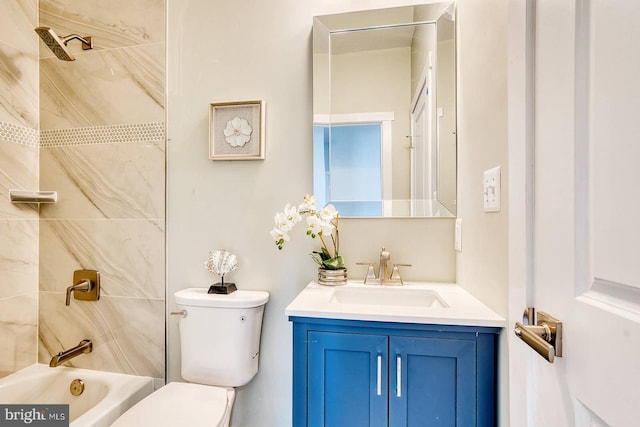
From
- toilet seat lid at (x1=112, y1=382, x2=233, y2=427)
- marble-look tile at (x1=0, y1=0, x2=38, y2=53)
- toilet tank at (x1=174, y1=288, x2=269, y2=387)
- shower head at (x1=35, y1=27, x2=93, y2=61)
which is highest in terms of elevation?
marble-look tile at (x1=0, y1=0, x2=38, y2=53)

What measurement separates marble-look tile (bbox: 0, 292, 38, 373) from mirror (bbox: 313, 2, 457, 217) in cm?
163

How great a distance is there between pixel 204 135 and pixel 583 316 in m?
1.53

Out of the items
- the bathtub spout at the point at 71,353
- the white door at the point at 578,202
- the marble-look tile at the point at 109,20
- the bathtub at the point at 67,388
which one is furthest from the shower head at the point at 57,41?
the white door at the point at 578,202

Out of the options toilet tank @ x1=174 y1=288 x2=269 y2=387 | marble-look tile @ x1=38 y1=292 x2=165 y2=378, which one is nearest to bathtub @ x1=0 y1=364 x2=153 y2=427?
marble-look tile @ x1=38 y1=292 x2=165 y2=378

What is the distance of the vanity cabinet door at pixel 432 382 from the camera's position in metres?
0.87

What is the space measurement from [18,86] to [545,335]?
2.36m

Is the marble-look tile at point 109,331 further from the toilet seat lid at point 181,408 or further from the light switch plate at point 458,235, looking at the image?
the light switch plate at point 458,235

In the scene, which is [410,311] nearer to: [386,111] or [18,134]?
[386,111]

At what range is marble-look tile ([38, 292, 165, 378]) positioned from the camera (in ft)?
5.06

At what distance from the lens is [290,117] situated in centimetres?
143

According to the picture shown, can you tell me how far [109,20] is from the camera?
5.21ft

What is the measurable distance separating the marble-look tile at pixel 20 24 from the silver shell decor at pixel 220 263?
1.48 m

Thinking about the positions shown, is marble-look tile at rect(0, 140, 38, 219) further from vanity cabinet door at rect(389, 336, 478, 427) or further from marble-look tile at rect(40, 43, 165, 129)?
vanity cabinet door at rect(389, 336, 478, 427)

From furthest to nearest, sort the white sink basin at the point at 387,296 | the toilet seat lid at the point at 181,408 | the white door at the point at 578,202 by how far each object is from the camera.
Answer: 1. the white sink basin at the point at 387,296
2. the toilet seat lid at the point at 181,408
3. the white door at the point at 578,202
